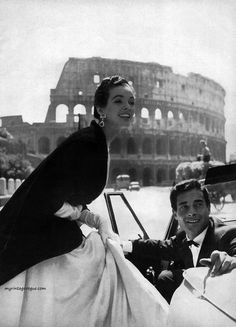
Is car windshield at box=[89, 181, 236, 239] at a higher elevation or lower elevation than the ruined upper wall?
lower

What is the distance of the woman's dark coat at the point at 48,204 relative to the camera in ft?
5.10

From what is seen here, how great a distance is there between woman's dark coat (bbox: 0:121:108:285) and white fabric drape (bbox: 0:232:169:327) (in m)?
0.06

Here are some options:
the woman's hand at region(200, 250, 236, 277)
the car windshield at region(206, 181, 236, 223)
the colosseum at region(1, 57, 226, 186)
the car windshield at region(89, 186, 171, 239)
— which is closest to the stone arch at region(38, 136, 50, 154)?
the colosseum at region(1, 57, 226, 186)

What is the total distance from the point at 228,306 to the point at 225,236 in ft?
1.03

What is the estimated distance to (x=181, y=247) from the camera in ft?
5.92

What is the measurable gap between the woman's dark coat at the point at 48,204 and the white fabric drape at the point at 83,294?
2.4 inches

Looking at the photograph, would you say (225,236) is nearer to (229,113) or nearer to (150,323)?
(150,323)

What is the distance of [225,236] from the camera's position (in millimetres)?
1712

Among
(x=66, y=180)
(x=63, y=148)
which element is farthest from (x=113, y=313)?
(x=63, y=148)

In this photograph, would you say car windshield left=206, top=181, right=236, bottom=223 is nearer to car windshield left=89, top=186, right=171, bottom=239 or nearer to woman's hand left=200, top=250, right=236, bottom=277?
car windshield left=89, top=186, right=171, bottom=239

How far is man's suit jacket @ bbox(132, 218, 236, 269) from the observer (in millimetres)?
1740

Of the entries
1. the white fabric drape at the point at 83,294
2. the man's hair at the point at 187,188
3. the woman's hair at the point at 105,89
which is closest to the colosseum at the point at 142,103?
the woman's hair at the point at 105,89

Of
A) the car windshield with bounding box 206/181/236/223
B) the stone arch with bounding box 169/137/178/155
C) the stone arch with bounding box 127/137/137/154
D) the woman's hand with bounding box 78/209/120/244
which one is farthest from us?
the stone arch with bounding box 169/137/178/155

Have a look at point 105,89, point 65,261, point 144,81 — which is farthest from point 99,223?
point 144,81
